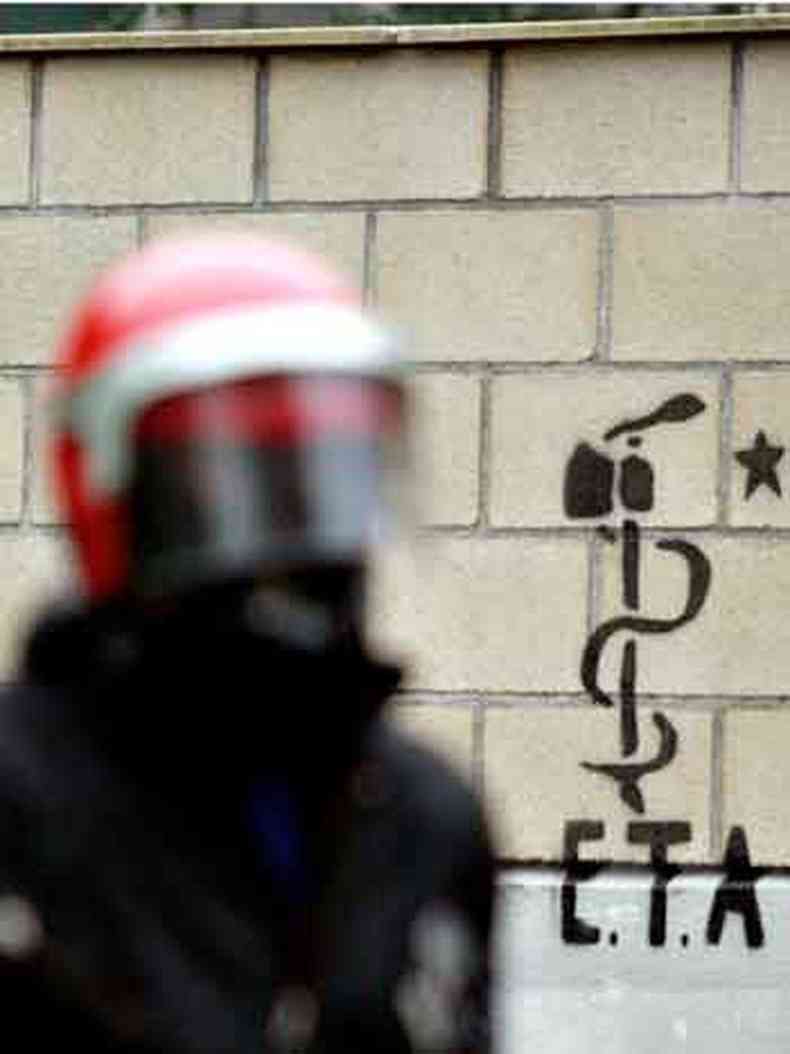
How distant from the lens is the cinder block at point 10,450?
604 centimetres

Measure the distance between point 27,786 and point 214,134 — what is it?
4.25 m

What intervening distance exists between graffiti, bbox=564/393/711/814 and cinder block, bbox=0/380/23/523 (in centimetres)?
116

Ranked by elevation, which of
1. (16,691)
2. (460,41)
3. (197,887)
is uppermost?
(460,41)

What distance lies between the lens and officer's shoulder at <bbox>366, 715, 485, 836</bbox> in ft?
6.67

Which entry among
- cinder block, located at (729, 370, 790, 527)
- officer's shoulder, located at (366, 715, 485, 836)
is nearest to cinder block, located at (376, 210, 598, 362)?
cinder block, located at (729, 370, 790, 527)

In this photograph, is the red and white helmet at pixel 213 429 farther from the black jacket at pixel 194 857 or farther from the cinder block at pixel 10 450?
the cinder block at pixel 10 450

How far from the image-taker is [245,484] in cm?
187

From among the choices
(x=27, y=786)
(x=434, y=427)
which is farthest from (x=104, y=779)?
(x=434, y=427)

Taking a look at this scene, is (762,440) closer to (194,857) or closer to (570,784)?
(570,784)

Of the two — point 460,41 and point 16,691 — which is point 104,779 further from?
point 460,41

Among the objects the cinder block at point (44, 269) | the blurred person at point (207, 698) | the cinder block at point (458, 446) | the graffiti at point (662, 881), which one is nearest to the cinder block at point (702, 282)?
the cinder block at point (458, 446)

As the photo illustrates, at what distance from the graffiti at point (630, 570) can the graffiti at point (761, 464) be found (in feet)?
0.44

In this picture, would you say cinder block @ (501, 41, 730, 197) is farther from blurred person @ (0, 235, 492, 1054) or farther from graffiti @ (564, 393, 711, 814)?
blurred person @ (0, 235, 492, 1054)

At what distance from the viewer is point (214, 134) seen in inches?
236
